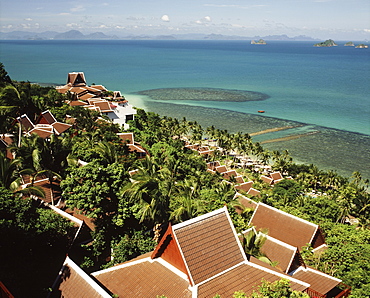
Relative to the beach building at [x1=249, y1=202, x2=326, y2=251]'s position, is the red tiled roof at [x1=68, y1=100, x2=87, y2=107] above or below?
above

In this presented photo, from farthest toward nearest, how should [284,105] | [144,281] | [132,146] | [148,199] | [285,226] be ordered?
[284,105]
[132,146]
[285,226]
[148,199]
[144,281]

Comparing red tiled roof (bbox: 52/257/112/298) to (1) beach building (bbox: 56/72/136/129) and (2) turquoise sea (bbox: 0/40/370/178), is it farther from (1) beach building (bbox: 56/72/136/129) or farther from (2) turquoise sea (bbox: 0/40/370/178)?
(2) turquoise sea (bbox: 0/40/370/178)

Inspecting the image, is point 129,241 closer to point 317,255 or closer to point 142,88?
point 317,255

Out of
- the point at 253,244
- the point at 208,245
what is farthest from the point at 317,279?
the point at 208,245

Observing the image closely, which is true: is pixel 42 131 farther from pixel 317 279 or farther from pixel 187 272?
pixel 317 279

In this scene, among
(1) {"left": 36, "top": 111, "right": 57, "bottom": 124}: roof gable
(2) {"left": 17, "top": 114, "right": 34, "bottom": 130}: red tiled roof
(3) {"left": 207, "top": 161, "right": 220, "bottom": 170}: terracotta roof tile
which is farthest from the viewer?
(3) {"left": 207, "top": 161, "right": 220, "bottom": 170}: terracotta roof tile

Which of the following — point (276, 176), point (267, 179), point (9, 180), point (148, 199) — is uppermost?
point (9, 180)

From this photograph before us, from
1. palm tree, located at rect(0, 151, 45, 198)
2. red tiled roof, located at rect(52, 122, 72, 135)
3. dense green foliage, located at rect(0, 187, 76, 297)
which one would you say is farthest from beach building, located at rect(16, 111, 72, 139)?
dense green foliage, located at rect(0, 187, 76, 297)
